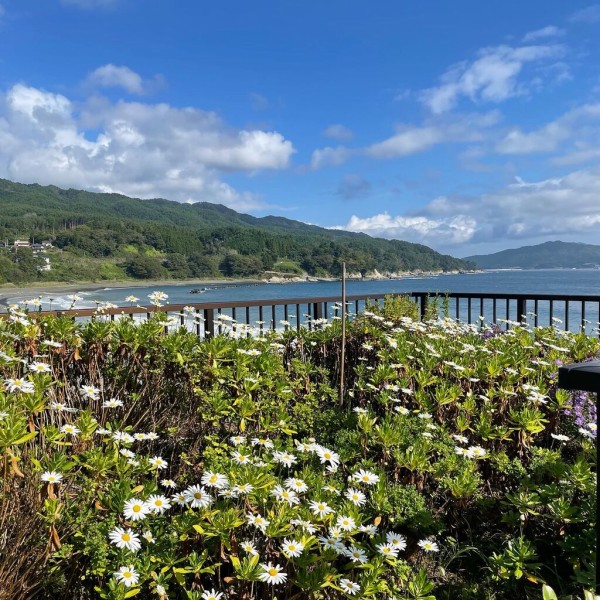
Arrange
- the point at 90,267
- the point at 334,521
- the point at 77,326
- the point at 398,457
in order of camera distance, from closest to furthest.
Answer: the point at 334,521 → the point at 398,457 → the point at 77,326 → the point at 90,267

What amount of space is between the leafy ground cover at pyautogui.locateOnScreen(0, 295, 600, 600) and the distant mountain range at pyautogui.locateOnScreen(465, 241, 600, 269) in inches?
7437

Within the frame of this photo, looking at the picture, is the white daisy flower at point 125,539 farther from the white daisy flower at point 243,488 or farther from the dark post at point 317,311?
the dark post at point 317,311

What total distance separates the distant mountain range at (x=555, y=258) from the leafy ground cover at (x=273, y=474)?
620ft

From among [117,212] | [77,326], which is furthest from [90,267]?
[117,212]

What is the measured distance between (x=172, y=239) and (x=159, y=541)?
311ft

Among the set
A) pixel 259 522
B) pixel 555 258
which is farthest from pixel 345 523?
pixel 555 258

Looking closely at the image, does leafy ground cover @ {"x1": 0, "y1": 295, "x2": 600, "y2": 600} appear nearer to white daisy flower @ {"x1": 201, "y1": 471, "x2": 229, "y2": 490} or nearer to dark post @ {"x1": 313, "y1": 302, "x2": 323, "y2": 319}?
white daisy flower @ {"x1": 201, "y1": 471, "x2": 229, "y2": 490}

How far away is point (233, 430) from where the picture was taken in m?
2.61

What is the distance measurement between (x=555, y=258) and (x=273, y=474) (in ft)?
685

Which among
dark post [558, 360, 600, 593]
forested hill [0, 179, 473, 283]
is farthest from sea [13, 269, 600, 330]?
forested hill [0, 179, 473, 283]

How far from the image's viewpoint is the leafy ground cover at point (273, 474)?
1540 millimetres

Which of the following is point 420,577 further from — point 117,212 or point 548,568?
point 117,212

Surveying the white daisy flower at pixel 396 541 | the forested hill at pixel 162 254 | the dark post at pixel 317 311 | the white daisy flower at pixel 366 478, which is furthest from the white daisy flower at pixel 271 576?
the forested hill at pixel 162 254

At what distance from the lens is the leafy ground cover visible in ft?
5.05
